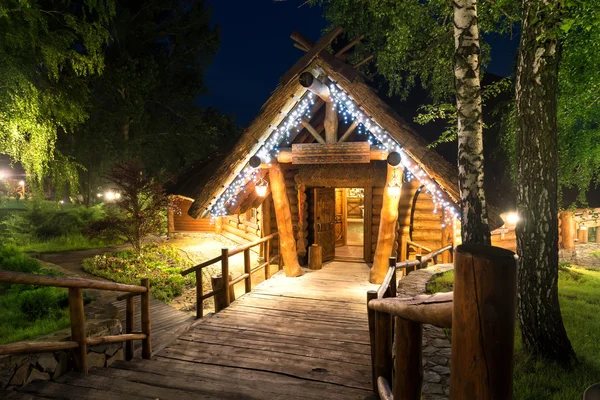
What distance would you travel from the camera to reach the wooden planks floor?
3.71m

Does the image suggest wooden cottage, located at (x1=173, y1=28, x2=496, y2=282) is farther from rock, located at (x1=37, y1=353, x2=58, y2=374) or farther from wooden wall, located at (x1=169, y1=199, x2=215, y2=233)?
wooden wall, located at (x1=169, y1=199, x2=215, y2=233)

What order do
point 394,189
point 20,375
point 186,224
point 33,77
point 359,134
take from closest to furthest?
point 20,375 < point 394,189 < point 33,77 < point 359,134 < point 186,224

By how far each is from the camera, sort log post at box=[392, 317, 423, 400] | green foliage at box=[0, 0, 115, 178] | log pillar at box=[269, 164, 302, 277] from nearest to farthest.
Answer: log post at box=[392, 317, 423, 400]
green foliage at box=[0, 0, 115, 178]
log pillar at box=[269, 164, 302, 277]

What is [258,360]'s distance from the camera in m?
4.80

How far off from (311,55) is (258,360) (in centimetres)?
558

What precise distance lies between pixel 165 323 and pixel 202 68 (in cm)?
1820

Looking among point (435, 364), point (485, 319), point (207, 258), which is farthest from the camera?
point (207, 258)

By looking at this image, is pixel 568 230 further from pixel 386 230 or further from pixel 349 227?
pixel 386 230

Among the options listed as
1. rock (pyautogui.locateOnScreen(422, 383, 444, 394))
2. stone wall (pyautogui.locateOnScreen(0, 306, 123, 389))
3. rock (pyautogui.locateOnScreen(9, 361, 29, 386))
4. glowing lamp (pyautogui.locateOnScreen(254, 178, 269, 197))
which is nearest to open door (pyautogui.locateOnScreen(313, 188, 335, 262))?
glowing lamp (pyautogui.locateOnScreen(254, 178, 269, 197))

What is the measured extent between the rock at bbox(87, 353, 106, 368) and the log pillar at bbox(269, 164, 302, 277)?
5273 mm

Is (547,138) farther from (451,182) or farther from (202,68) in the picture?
(202,68)

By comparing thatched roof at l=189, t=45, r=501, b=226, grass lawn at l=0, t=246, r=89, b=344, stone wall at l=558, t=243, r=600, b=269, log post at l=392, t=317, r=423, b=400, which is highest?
thatched roof at l=189, t=45, r=501, b=226

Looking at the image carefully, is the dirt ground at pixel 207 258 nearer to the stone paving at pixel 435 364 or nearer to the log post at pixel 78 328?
the log post at pixel 78 328

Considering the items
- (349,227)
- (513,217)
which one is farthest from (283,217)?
(349,227)
